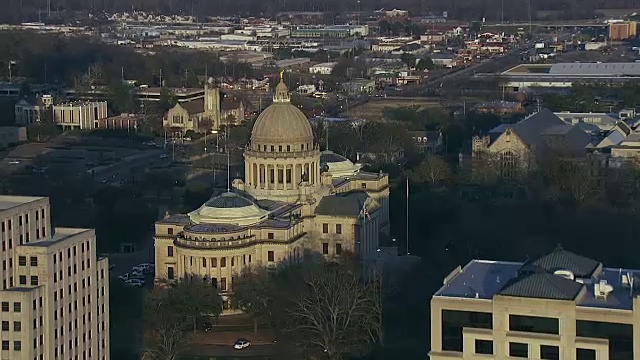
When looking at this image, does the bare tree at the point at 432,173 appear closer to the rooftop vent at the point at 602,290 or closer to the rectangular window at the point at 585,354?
the rooftop vent at the point at 602,290

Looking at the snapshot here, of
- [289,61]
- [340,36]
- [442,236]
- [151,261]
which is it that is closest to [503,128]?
[442,236]

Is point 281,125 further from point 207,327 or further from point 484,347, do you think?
point 484,347

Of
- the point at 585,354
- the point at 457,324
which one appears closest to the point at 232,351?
the point at 457,324

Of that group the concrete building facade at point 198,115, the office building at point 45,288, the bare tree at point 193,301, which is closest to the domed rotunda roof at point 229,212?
the bare tree at point 193,301

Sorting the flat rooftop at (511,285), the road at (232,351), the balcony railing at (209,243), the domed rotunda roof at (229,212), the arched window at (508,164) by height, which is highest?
the flat rooftop at (511,285)

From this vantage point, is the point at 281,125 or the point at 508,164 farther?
the point at 508,164

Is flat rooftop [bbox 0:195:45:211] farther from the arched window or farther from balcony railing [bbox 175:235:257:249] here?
the arched window
